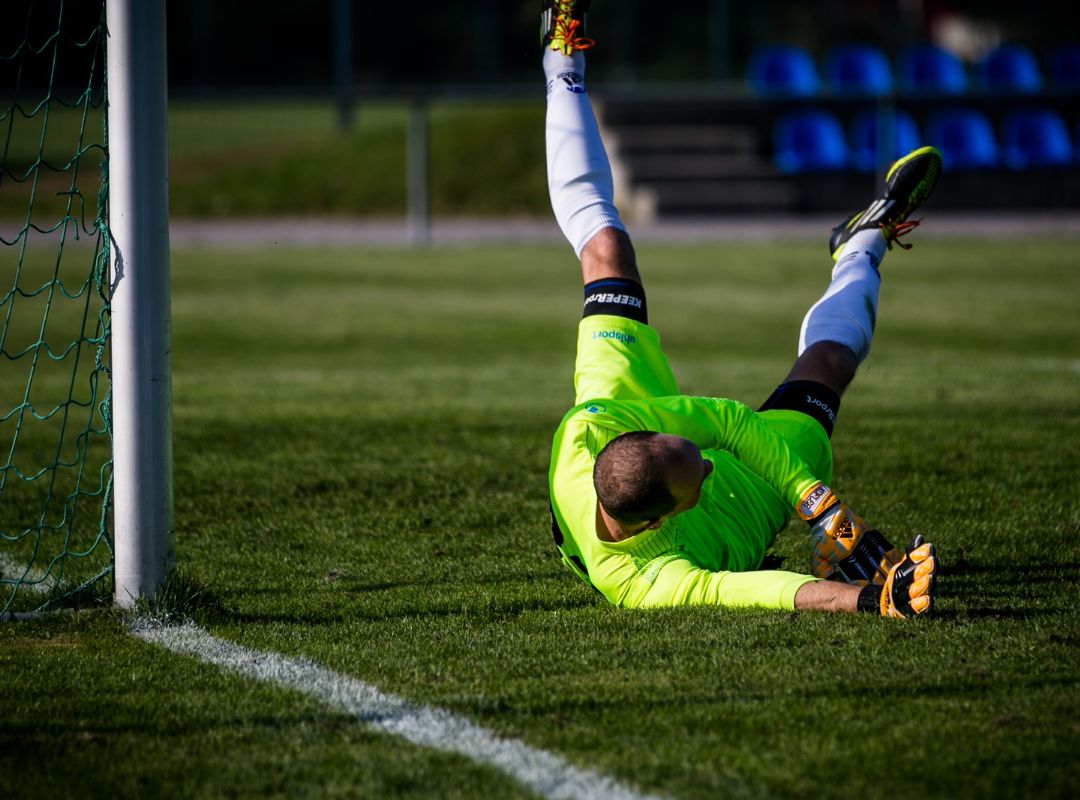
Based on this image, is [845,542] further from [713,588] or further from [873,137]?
[873,137]

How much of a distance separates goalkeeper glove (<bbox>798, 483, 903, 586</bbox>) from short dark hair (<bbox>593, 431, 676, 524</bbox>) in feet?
1.94

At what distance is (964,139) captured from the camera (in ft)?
83.4

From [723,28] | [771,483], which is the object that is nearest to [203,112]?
[723,28]

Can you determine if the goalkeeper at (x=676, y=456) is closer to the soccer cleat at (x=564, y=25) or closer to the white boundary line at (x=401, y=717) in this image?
the soccer cleat at (x=564, y=25)

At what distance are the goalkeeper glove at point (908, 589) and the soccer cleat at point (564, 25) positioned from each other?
2.69 metres

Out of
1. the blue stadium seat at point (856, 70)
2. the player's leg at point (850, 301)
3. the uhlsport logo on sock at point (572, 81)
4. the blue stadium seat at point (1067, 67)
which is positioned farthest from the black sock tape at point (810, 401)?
the blue stadium seat at point (1067, 67)

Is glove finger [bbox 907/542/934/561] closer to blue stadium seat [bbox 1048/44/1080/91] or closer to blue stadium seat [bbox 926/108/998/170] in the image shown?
blue stadium seat [bbox 926/108/998/170]

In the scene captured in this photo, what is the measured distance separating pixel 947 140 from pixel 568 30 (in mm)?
21094

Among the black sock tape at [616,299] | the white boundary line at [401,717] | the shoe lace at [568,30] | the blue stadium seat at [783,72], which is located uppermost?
the blue stadium seat at [783,72]

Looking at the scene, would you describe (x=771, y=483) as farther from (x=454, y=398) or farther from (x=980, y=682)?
(x=454, y=398)

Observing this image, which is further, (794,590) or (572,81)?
(572,81)

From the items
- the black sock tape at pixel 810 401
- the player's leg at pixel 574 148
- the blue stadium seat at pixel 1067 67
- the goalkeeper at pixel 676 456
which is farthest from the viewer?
the blue stadium seat at pixel 1067 67

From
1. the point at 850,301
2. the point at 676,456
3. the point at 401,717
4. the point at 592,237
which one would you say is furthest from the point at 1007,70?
the point at 401,717

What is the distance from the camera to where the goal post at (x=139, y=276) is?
4.56 metres
